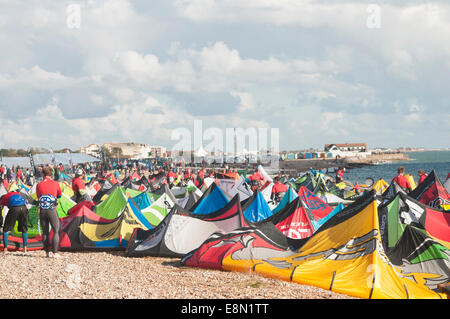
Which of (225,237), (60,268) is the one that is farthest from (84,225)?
(225,237)

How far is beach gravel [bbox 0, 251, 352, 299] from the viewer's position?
22.5 ft

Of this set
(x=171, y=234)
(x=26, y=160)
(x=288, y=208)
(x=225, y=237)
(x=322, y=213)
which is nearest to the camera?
(x=225, y=237)

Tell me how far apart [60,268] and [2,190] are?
13228 mm

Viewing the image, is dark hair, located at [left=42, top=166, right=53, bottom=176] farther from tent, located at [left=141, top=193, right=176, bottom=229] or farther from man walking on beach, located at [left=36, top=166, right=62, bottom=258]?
tent, located at [left=141, top=193, right=176, bottom=229]

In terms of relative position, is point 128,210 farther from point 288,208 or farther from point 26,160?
point 26,160

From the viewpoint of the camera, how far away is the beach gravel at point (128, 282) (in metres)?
6.85

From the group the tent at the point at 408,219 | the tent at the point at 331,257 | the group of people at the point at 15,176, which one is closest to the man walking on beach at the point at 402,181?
the tent at the point at 408,219

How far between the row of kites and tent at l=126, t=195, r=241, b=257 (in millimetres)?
25

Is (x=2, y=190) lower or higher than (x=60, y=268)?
higher

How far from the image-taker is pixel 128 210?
12.9 m

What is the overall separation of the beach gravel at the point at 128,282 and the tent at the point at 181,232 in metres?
1.11

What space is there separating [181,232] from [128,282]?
12.0 feet

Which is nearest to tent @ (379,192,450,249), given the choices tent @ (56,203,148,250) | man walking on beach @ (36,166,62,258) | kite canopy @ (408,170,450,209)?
kite canopy @ (408,170,450,209)

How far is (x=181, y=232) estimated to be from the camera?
11383 mm
